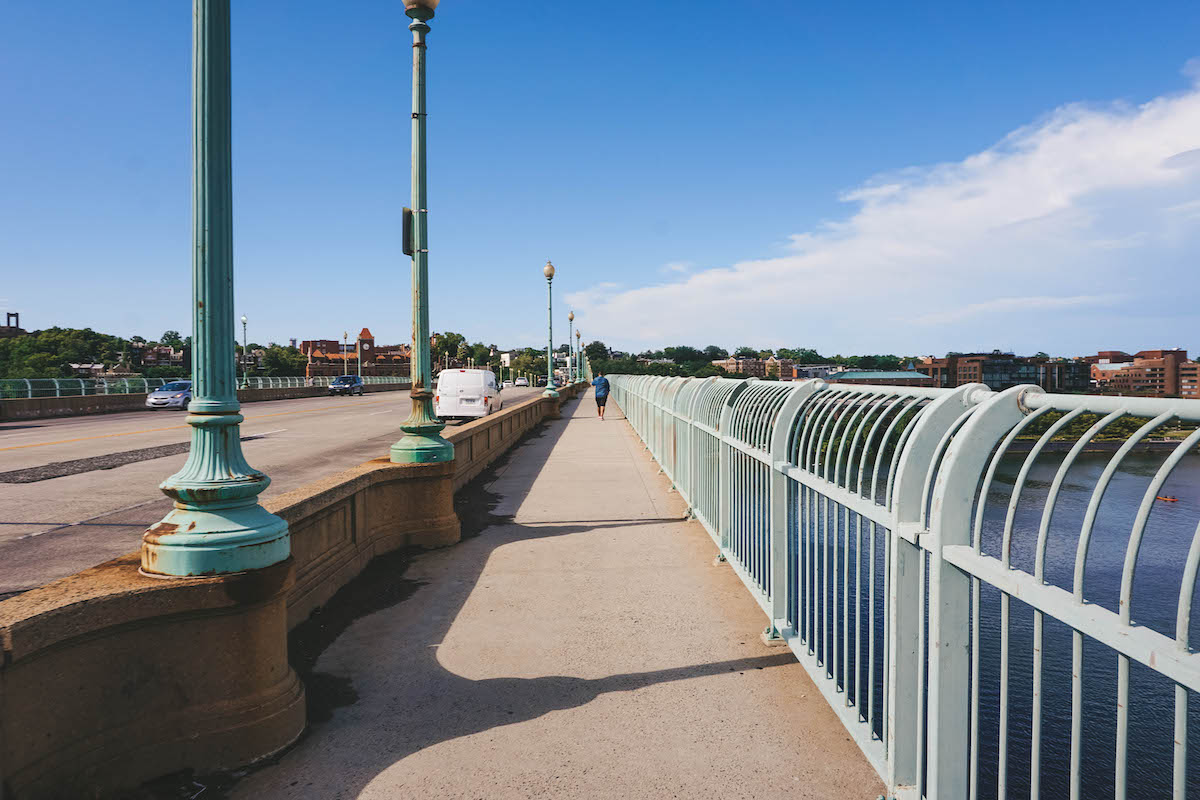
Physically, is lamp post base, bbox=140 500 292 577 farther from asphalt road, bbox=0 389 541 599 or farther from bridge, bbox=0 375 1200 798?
asphalt road, bbox=0 389 541 599

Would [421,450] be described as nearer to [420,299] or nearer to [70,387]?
[420,299]

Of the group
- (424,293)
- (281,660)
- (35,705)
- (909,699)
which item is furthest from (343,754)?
(424,293)

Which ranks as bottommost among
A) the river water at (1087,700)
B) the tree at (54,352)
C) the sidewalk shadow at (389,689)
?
the river water at (1087,700)

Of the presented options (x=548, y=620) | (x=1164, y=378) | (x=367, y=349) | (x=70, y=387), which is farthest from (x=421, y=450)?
(x=367, y=349)

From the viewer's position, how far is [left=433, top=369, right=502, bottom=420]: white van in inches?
883

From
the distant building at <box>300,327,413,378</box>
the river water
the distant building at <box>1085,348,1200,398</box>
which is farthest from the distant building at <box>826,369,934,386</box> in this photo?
the distant building at <box>300,327,413,378</box>

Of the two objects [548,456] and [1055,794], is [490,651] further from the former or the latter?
[548,456]

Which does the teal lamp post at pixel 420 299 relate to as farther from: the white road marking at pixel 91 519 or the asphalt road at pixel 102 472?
the white road marking at pixel 91 519

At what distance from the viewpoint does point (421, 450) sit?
7.27 m

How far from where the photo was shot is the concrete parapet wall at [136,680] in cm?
267

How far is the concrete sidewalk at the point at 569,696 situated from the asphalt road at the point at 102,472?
9.16 ft

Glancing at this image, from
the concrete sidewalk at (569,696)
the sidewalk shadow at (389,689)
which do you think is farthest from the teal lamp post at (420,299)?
the sidewalk shadow at (389,689)

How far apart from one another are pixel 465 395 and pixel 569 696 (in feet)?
62.7

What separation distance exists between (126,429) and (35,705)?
62.2 ft
